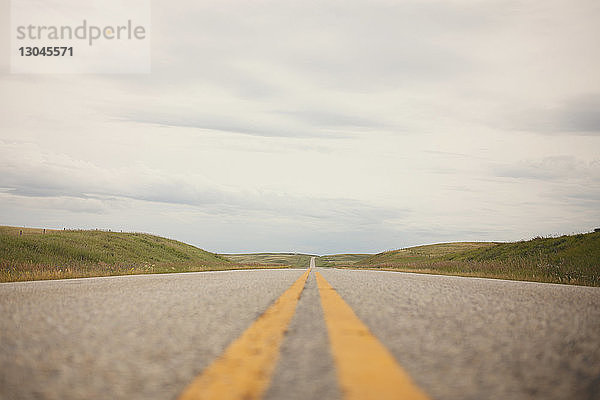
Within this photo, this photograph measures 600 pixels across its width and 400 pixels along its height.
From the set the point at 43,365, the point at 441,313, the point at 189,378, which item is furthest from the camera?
the point at 441,313

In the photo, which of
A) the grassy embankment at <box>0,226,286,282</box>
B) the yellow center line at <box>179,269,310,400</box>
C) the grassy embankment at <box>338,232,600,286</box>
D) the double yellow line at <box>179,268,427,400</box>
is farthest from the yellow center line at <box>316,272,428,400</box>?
the grassy embankment at <box>0,226,286,282</box>

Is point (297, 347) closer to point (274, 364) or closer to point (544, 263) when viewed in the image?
point (274, 364)

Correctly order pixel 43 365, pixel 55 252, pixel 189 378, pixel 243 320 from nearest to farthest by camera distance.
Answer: pixel 189 378
pixel 43 365
pixel 243 320
pixel 55 252

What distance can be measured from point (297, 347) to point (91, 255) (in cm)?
3571

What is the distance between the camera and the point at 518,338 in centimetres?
356

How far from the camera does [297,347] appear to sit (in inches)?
124

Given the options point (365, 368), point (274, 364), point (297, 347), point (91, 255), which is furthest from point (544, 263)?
point (91, 255)

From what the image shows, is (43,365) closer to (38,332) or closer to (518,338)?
(38,332)

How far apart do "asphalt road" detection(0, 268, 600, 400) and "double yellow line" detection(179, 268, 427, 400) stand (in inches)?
2.6

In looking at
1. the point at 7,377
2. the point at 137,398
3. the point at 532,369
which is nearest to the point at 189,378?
the point at 137,398

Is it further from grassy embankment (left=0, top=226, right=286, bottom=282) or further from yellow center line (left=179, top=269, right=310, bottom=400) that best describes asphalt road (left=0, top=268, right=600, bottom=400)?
grassy embankment (left=0, top=226, right=286, bottom=282)

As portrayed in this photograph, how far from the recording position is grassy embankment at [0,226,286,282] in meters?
22.4

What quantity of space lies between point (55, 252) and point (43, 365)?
33.6 meters

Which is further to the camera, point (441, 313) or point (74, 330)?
point (441, 313)
